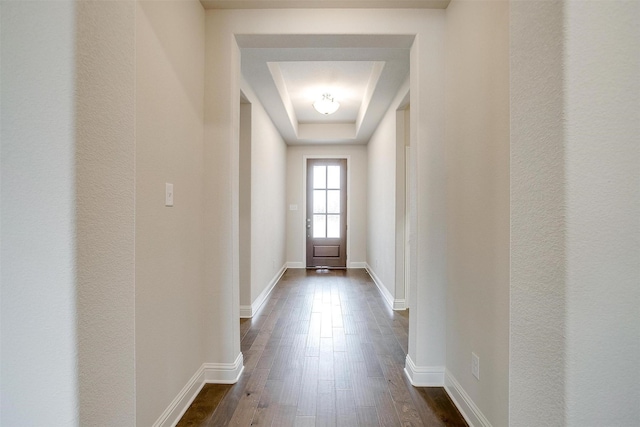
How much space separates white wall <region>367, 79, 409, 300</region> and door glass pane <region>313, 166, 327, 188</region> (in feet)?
3.86

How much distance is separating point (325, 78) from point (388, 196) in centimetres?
175

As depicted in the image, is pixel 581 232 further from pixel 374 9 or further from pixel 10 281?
pixel 374 9

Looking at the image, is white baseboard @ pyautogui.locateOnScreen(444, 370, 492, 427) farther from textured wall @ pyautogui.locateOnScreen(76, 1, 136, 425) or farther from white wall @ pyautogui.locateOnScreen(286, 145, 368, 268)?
white wall @ pyautogui.locateOnScreen(286, 145, 368, 268)

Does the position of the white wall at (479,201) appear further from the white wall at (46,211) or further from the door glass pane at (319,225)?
the door glass pane at (319,225)

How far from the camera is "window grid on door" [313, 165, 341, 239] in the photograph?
6.70 m

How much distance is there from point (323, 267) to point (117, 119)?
6.00 m

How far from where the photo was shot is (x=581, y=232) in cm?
76

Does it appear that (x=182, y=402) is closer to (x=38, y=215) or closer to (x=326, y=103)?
(x=38, y=215)

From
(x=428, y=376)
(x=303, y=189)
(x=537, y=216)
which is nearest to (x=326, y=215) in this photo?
(x=303, y=189)

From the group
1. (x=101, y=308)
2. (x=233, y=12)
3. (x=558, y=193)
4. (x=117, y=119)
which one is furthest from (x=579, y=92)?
(x=233, y=12)

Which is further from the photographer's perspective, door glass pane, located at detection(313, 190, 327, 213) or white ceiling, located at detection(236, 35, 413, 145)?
door glass pane, located at detection(313, 190, 327, 213)

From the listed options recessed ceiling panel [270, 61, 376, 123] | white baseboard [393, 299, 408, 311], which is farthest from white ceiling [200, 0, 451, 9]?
white baseboard [393, 299, 408, 311]

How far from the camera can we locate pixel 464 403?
6.13 ft

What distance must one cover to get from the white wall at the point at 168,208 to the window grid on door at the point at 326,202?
15.0 ft
